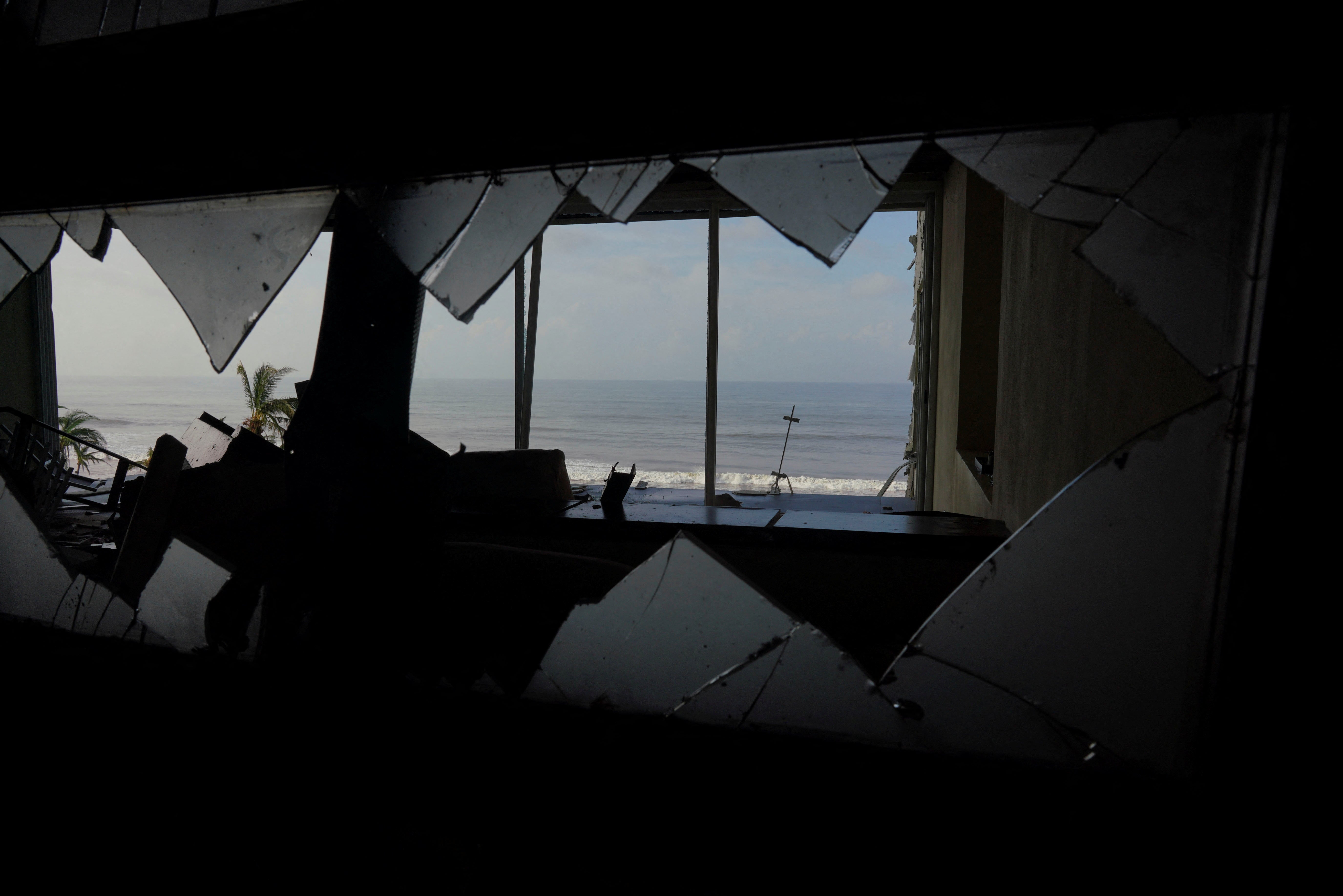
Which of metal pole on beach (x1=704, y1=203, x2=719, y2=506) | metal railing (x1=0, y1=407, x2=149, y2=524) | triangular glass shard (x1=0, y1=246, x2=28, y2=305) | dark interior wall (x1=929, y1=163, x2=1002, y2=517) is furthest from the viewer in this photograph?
metal pole on beach (x1=704, y1=203, x2=719, y2=506)

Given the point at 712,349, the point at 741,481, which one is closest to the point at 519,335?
the point at 712,349

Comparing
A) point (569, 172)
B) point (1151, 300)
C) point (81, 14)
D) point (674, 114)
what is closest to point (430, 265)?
point (569, 172)

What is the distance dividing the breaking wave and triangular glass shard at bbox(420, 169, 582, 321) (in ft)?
34.8

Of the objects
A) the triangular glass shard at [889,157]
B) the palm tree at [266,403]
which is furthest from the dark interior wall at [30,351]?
the triangular glass shard at [889,157]

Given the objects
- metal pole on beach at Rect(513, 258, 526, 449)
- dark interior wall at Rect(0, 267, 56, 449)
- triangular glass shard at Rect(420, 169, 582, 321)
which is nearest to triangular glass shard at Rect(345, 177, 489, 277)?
triangular glass shard at Rect(420, 169, 582, 321)

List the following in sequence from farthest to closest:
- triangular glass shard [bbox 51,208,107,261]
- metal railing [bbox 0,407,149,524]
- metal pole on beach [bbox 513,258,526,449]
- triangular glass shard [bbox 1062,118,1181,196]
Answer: metal pole on beach [bbox 513,258,526,449] → metal railing [bbox 0,407,149,524] → triangular glass shard [bbox 51,208,107,261] → triangular glass shard [bbox 1062,118,1181,196]

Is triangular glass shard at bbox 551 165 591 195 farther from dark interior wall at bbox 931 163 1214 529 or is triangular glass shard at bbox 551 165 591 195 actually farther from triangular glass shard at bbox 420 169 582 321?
dark interior wall at bbox 931 163 1214 529

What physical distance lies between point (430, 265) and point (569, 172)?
230 mm

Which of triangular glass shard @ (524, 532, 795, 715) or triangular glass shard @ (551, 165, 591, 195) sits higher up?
triangular glass shard @ (551, 165, 591, 195)

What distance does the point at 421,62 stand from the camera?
684 millimetres

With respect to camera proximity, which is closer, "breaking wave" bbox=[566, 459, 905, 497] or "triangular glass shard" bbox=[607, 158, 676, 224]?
"triangular glass shard" bbox=[607, 158, 676, 224]

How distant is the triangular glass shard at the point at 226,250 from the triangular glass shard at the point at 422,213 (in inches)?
3.9

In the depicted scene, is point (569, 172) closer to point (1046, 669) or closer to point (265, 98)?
point (265, 98)

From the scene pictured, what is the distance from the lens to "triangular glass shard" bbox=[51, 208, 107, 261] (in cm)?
108
